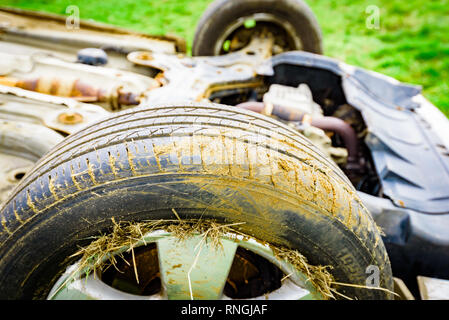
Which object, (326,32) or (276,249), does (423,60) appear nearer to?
(326,32)

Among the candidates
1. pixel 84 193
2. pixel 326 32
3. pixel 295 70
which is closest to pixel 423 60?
pixel 326 32

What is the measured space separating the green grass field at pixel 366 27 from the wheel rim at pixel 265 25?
72.5 inches

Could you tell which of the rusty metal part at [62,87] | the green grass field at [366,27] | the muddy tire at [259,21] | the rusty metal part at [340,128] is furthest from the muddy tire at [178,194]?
the green grass field at [366,27]

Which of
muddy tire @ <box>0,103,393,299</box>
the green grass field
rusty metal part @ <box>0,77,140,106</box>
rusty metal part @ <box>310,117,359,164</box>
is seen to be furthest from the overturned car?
the green grass field

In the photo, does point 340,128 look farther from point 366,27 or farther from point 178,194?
point 366,27

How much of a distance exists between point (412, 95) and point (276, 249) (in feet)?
6.44

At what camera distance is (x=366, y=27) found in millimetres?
5715

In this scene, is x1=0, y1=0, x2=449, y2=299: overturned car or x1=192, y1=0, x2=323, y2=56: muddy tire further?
x1=192, y1=0, x2=323, y2=56: muddy tire

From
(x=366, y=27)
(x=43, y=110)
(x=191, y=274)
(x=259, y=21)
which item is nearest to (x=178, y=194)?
(x=191, y=274)

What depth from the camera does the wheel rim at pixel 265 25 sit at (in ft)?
9.03

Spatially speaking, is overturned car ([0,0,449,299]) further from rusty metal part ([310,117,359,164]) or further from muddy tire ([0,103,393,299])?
rusty metal part ([310,117,359,164])

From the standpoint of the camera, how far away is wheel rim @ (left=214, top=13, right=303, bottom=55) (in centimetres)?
275

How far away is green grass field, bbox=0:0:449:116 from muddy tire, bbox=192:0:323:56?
6.02 feet

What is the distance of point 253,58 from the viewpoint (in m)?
2.78
